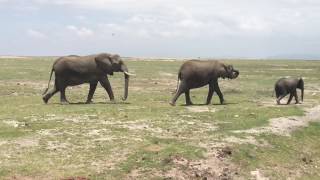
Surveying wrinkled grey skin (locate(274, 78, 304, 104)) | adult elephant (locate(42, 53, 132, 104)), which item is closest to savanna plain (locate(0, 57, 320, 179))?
adult elephant (locate(42, 53, 132, 104))

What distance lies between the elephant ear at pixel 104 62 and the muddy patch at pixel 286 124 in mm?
9817

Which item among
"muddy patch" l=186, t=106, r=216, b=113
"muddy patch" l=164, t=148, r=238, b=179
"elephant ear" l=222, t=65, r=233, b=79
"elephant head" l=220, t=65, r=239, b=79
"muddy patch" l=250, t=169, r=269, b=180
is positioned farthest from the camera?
"elephant ear" l=222, t=65, r=233, b=79

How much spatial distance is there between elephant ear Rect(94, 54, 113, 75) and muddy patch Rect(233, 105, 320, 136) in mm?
9817

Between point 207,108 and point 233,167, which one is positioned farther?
point 207,108

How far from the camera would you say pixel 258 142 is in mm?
20859

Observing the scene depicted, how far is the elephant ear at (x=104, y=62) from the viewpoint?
99.5 ft

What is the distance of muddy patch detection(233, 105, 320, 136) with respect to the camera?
2233 centimetres

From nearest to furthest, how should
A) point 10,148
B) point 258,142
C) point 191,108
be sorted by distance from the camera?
point 10,148 → point 258,142 → point 191,108

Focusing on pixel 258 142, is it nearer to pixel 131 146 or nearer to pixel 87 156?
pixel 131 146

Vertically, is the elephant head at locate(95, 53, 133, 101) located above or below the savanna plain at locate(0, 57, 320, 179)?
above

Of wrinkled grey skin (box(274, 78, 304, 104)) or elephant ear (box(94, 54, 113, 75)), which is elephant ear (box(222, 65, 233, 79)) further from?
elephant ear (box(94, 54, 113, 75))

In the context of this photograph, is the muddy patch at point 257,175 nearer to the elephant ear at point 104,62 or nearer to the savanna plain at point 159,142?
the savanna plain at point 159,142

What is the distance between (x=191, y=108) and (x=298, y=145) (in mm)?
7236

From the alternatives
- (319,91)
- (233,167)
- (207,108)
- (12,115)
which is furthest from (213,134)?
(319,91)
